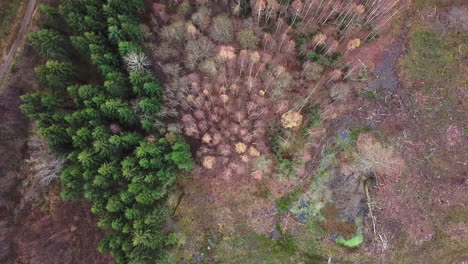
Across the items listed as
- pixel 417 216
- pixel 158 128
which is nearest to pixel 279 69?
pixel 158 128

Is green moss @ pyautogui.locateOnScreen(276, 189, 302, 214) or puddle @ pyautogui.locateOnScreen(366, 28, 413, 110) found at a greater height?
puddle @ pyautogui.locateOnScreen(366, 28, 413, 110)

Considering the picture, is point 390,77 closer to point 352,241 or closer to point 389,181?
point 389,181

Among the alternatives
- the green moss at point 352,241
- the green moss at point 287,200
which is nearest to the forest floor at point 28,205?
the green moss at point 287,200

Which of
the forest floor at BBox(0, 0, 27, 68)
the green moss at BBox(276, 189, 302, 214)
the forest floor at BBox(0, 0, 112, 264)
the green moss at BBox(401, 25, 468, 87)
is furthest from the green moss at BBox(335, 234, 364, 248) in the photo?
the forest floor at BBox(0, 0, 27, 68)

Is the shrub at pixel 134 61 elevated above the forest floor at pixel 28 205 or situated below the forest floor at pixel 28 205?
above

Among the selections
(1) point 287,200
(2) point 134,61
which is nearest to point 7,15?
(2) point 134,61

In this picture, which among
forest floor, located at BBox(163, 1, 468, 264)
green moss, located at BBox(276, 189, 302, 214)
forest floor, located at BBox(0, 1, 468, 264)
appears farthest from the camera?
green moss, located at BBox(276, 189, 302, 214)

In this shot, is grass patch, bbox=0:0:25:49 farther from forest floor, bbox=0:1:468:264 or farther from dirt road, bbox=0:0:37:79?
forest floor, bbox=0:1:468:264

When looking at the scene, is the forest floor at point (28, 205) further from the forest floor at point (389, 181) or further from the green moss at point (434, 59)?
the green moss at point (434, 59)
